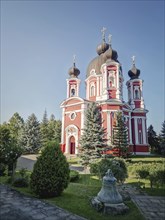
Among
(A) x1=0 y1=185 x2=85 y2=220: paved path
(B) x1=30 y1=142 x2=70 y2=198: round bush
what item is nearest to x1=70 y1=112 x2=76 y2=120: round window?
(B) x1=30 y1=142 x2=70 y2=198: round bush

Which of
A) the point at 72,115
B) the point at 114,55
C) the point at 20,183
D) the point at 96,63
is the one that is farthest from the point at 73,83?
the point at 20,183

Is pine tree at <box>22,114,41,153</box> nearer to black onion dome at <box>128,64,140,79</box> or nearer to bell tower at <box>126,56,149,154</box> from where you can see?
bell tower at <box>126,56,149,154</box>

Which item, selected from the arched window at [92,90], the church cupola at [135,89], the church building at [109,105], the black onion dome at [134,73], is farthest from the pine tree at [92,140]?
the black onion dome at [134,73]

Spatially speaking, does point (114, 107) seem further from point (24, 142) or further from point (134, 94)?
point (24, 142)

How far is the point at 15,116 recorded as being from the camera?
42469 mm

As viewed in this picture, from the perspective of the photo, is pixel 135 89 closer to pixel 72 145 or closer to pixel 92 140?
pixel 72 145

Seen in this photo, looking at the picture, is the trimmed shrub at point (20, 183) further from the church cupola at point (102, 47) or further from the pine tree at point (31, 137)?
the church cupola at point (102, 47)

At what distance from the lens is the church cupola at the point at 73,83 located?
31.7 meters

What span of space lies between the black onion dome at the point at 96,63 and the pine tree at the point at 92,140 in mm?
11481

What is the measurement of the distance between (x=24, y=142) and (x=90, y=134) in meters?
17.5

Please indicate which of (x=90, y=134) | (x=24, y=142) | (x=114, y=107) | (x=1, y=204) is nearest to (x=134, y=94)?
(x=114, y=107)

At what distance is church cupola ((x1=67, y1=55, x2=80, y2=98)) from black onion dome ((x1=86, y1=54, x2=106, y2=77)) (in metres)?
2.10

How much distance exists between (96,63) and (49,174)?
26.3m

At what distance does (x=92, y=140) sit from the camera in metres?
19.5
